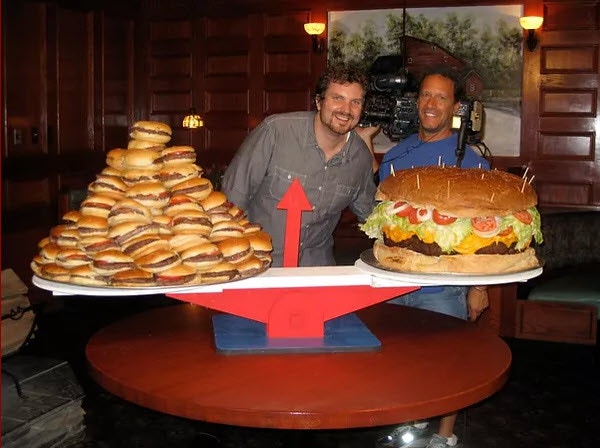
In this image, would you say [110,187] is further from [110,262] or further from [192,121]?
[192,121]

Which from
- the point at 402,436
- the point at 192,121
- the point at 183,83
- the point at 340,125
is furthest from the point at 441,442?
the point at 183,83

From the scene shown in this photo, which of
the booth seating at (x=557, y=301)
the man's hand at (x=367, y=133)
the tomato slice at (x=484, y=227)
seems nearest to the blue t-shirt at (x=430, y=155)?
the man's hand at (x=367, y=133)

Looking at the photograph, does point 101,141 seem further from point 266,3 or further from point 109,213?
point 109,213

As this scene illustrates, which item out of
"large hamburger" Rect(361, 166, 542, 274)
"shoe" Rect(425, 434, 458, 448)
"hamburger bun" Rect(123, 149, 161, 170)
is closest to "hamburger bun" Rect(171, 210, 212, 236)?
"hamburger bun" Rect(123, 149, 161, 170)

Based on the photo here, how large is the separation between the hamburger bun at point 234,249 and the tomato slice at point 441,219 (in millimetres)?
723

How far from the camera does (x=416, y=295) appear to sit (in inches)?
118

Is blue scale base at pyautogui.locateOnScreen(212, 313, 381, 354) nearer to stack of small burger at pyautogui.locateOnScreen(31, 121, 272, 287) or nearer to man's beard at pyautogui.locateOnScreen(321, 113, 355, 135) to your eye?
stack of small burger at pyautogui.locateOnScreen(31, 121, 272, 287)

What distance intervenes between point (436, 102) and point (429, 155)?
24 cm

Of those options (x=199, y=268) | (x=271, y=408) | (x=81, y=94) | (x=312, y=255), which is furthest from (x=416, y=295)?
(x=81, y=94)

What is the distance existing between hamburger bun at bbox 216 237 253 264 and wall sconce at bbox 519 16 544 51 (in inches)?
265

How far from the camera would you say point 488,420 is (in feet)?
13.7

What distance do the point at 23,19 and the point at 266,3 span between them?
123 inches

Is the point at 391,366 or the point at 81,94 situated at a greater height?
the point at 81,94

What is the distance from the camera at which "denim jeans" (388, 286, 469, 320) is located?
2926 mm
